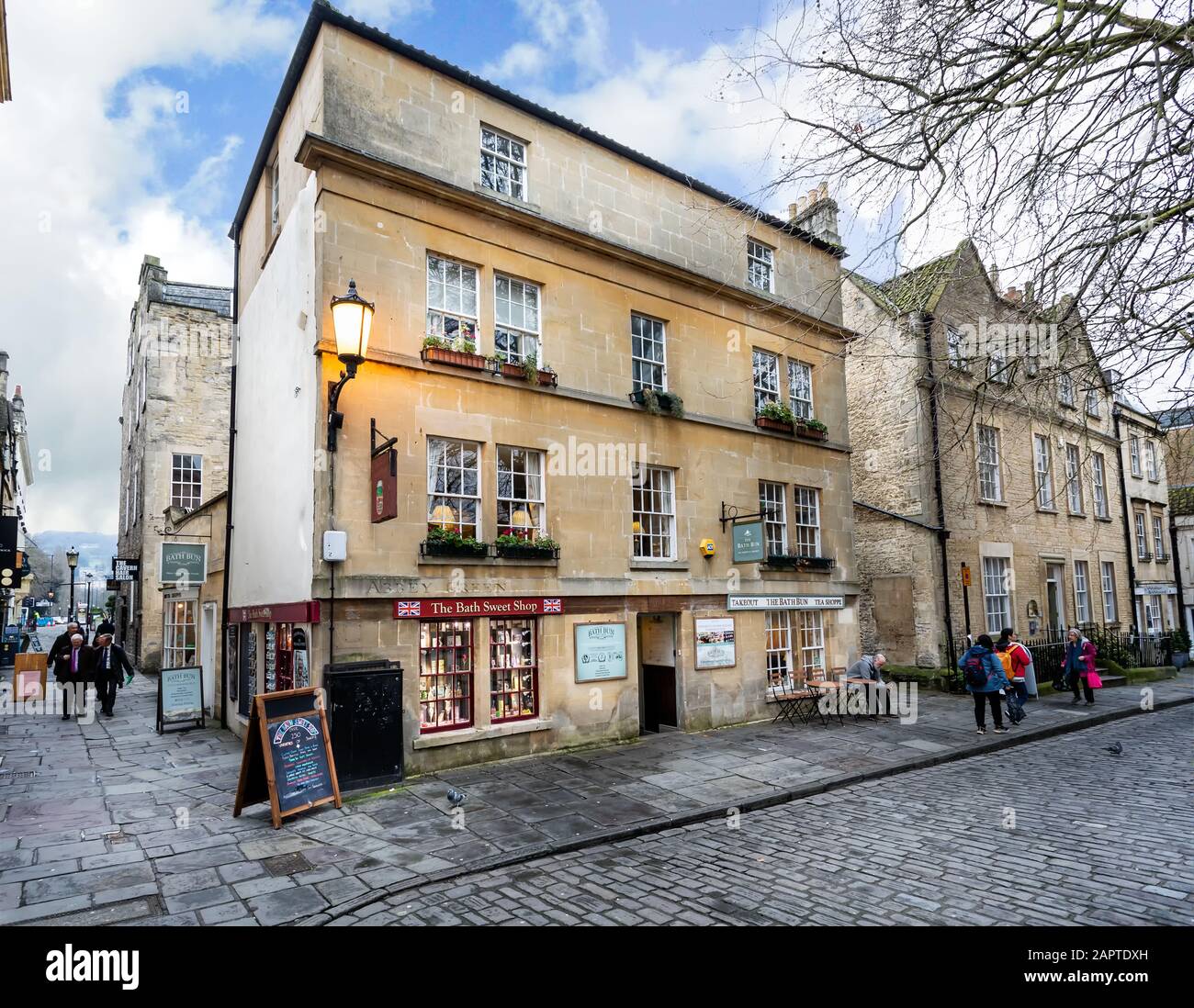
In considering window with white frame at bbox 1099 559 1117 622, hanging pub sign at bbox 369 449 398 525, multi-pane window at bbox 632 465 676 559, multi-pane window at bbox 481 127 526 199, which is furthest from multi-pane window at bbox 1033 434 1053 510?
hanging pub sign at bbox 369 449 398 525

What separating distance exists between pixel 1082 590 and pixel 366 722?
83.3ft

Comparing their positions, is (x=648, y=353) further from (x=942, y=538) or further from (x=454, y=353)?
(x=942, y=538)

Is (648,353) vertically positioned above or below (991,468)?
above

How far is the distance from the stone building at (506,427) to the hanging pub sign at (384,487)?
101 mm

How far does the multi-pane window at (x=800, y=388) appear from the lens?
17.4 metres

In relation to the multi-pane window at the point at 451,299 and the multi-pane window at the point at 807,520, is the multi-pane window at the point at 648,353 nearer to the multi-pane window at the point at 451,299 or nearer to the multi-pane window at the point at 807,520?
the multi-pane window at the point at 451,299

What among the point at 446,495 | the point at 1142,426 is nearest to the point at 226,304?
the point at 446,495

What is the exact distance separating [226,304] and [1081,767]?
3165 centimetres

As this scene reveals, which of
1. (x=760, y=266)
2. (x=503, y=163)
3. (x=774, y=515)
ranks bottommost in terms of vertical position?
(x=774, y=515)

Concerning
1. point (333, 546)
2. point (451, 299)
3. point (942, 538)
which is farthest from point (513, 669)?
point (942, 538)

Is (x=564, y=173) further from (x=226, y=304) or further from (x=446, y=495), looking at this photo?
(x=226, y=304)

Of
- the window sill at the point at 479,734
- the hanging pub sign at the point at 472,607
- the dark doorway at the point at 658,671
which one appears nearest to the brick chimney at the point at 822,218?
the dark doorway at the point at 658,671

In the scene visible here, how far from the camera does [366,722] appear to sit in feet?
32.2

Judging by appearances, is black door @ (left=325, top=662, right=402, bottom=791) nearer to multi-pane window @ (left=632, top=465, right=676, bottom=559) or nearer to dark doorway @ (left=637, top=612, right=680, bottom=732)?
multi-pane window @ (left=632, top=465, right=676, bottom=559)
